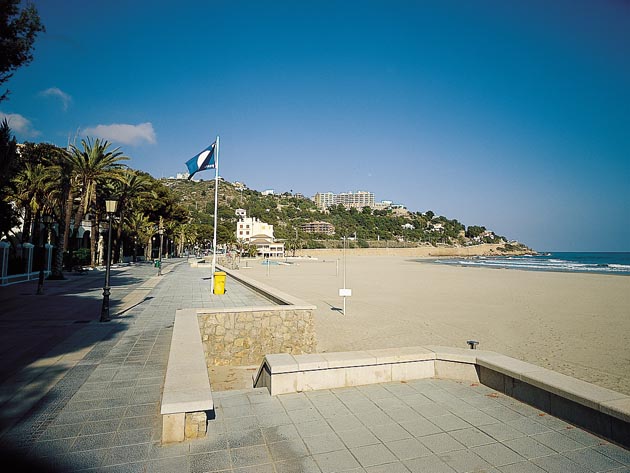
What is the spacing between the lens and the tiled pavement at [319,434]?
312 centimetres

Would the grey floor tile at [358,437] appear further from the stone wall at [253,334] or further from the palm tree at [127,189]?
the palm tree at [127,189]

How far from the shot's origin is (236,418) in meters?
3.95

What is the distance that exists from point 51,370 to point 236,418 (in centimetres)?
350

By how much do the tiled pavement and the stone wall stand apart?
135 inches

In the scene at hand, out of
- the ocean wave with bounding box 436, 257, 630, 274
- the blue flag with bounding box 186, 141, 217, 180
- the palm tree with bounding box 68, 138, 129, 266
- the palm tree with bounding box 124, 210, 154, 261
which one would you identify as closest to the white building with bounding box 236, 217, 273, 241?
the ocean wave with bounding box 436, 257, 630, 274

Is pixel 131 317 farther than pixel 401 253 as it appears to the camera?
No

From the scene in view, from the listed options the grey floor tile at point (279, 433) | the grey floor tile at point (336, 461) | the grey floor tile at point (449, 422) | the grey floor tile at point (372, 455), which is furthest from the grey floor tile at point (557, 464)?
the grey floor tile at point (279, 433)

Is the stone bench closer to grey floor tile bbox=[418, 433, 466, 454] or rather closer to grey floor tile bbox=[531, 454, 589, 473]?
grey floor tile bbox=[531, 454, 589, 473]

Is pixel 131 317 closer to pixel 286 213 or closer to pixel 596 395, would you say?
pixel 596 395

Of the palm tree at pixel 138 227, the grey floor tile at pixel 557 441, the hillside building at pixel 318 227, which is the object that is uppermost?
the hillside building at pixel 318 227

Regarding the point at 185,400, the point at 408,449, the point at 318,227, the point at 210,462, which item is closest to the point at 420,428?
the point at 408,449

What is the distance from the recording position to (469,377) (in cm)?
506

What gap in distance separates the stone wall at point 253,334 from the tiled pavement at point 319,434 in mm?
3421

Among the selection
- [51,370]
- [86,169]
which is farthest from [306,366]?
[86,169]
